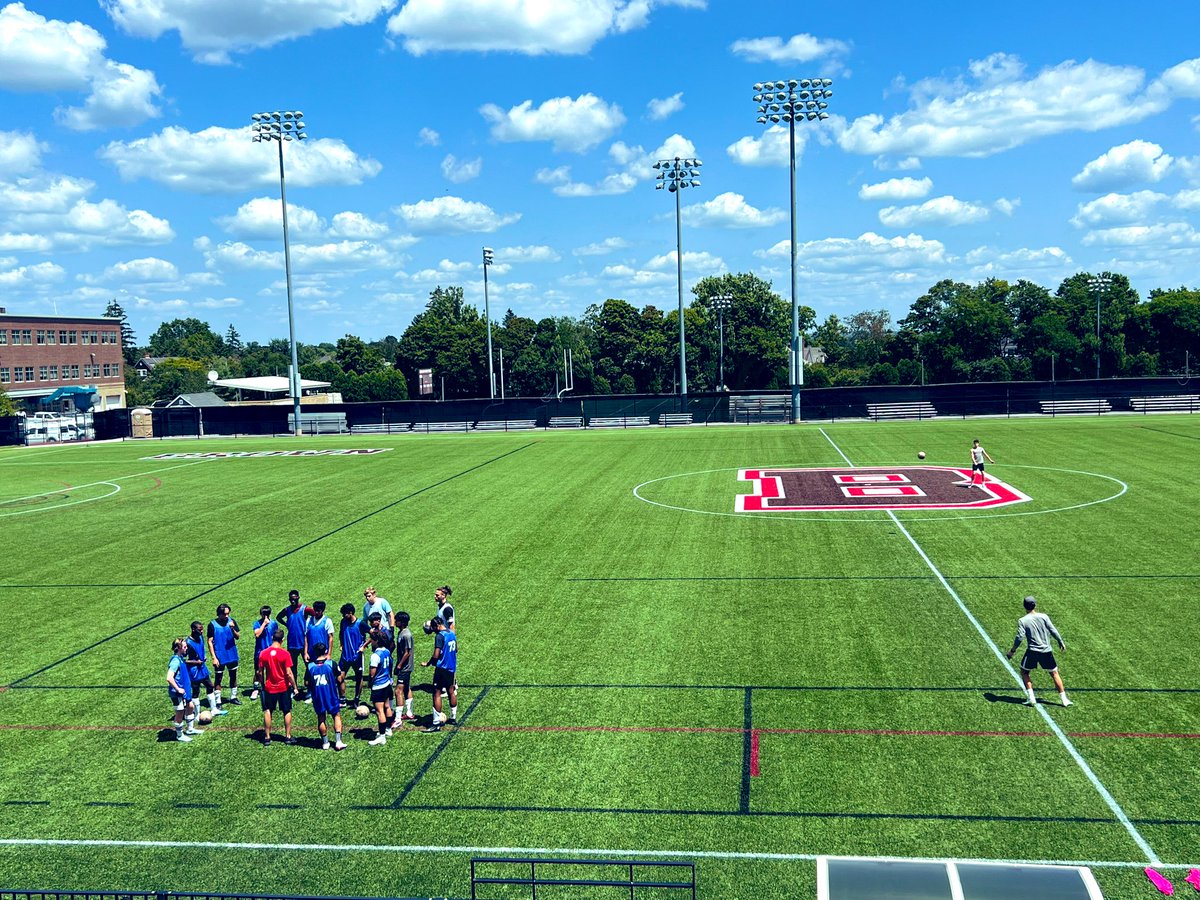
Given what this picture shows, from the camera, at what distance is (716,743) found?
14.3 metres

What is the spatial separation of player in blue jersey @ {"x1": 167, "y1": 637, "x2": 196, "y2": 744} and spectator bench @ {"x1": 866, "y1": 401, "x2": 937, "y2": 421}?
199 ft

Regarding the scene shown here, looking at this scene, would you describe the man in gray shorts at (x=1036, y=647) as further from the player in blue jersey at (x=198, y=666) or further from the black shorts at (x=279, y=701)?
the player in blue jersey at (x=198, y=666)

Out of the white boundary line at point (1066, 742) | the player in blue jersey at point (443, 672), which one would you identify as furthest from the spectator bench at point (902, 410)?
the player in blue jersey at point (443, 672)

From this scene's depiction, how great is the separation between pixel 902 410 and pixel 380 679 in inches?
2417

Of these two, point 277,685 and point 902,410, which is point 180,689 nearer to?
A: point 277,685

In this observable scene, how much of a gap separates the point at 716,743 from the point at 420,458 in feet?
130

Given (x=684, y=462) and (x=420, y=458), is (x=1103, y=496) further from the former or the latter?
(x=420, y=458)

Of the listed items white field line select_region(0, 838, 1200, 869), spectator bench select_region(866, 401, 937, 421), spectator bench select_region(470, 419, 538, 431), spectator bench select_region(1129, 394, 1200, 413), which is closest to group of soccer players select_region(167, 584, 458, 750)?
white field line select_region(0, 838, 1200, 869)

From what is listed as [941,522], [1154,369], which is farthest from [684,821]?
[1154,369]

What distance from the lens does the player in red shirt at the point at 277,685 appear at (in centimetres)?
1471

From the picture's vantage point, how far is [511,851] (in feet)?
37.6

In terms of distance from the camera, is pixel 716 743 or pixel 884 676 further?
pixel 884 676

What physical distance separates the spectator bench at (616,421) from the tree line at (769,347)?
42023mm

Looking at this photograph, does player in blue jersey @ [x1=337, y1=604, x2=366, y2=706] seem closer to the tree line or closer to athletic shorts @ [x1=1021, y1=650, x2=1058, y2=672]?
athletic shorts @ [x1=1021, y1=650, x2=1058, y2=672]
